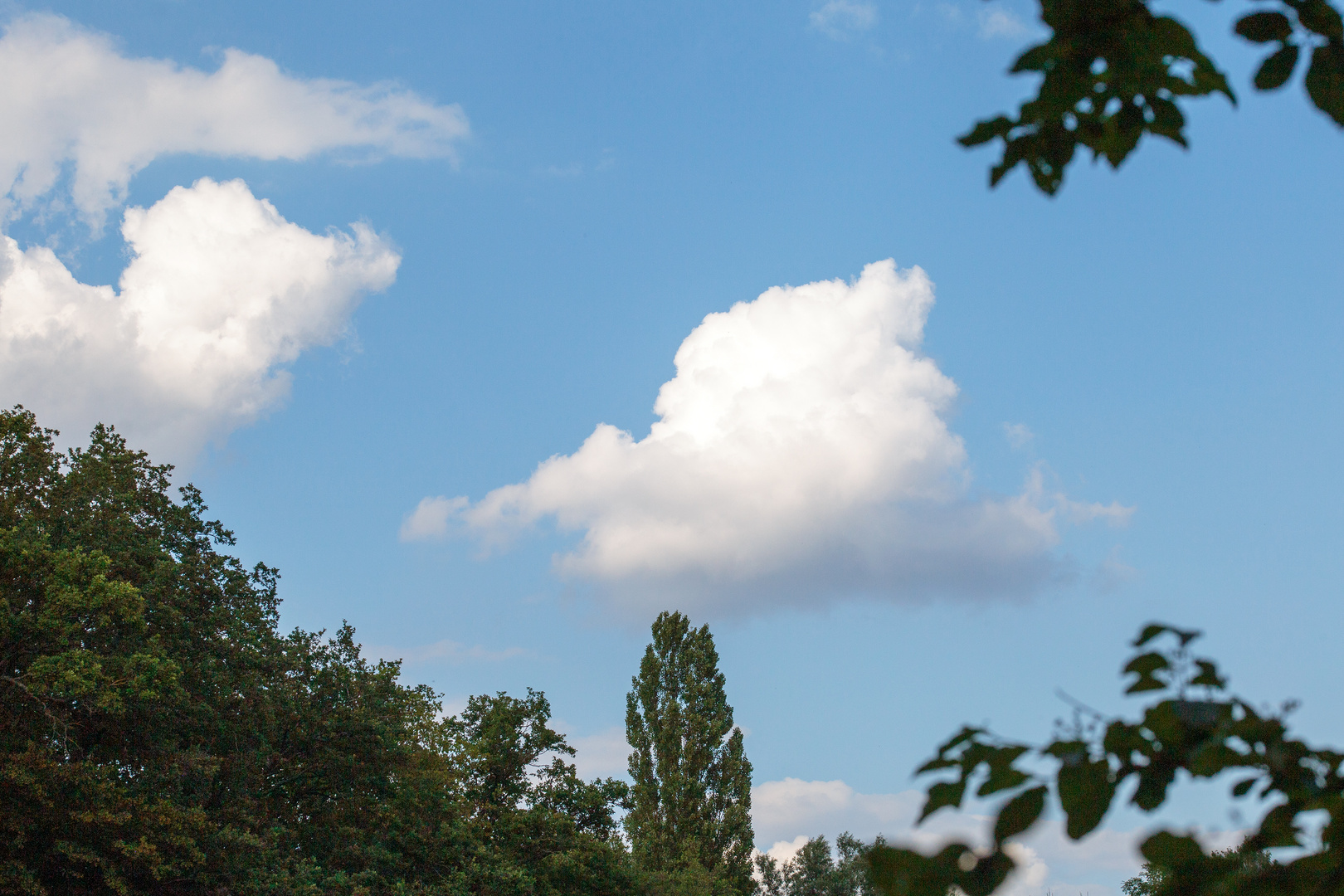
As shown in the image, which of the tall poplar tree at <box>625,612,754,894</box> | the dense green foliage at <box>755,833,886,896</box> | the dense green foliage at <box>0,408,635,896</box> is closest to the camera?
the dense green foliage at <box>0,408,635,896</box>

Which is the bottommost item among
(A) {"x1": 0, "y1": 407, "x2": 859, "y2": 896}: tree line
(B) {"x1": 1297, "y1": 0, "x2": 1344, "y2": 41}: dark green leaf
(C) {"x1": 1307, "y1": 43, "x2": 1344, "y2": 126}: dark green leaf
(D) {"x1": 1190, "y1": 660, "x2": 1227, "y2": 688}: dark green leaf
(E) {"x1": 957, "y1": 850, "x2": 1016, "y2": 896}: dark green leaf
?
(E) {"x1": 957, "y1": 850, "x2": 1016, "y2": 896}: dark green leaf

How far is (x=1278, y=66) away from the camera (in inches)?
91.6

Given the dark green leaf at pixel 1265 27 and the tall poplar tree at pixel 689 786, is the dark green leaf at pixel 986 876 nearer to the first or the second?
the dark green leaf at pixel 1265 27

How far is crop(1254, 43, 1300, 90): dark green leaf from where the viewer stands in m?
2.32

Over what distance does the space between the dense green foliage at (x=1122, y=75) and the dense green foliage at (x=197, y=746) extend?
21.8 meters

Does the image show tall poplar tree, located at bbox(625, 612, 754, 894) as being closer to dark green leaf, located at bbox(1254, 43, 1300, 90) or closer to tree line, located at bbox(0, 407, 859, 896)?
tree line, located at bbox(0, 407, 859, 896)

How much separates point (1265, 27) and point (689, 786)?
44.3 metres

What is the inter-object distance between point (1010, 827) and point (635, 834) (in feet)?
148

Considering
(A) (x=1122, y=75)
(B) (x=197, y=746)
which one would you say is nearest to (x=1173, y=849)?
(A) (x=1122, y=75)

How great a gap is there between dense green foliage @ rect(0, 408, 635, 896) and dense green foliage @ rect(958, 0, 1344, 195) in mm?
21839

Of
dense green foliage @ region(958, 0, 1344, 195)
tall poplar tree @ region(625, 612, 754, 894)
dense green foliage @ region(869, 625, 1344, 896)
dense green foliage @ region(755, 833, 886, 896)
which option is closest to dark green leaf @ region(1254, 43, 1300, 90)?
dense green foliage @ region(958, 0, 1344, 195)

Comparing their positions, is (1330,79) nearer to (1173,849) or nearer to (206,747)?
(1173,849)

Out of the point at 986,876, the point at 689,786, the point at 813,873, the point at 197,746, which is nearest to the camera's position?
the point at 986,876

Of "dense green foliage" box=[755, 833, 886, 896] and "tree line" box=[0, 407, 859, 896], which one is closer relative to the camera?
"tree line" box=[0, 407, 859, 896]
